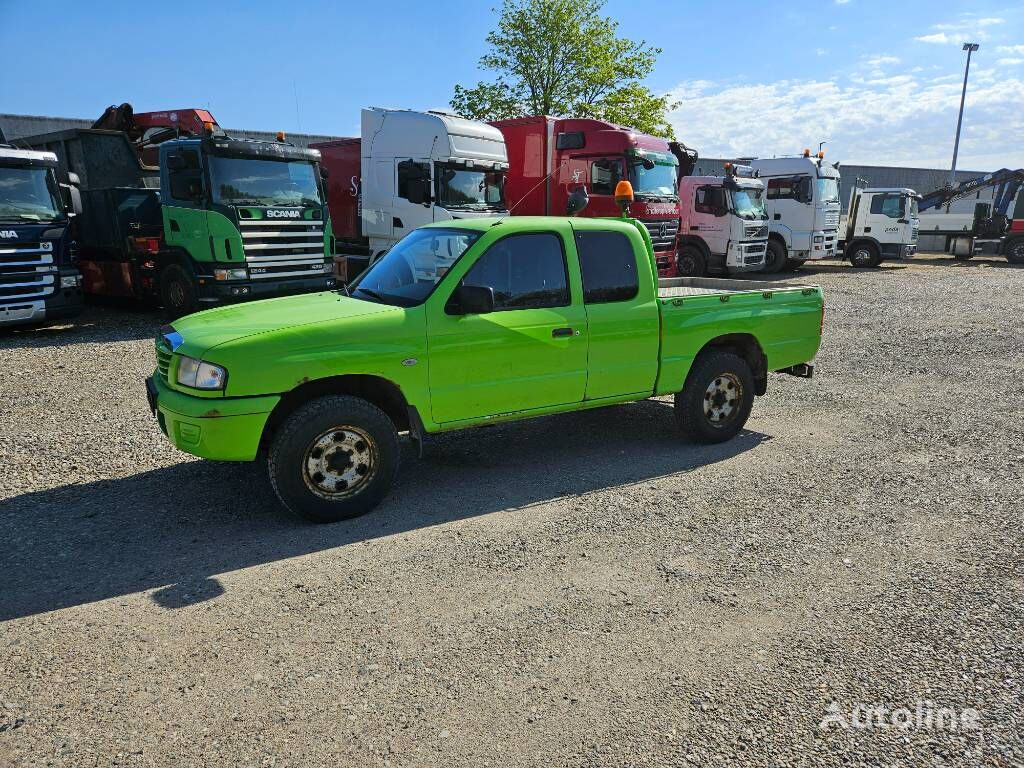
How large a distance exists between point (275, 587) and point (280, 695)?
3.20 feet

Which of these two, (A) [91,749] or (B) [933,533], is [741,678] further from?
(A) [91,749]

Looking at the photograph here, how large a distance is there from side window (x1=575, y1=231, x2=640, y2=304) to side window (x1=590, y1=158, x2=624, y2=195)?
1063 centimetres

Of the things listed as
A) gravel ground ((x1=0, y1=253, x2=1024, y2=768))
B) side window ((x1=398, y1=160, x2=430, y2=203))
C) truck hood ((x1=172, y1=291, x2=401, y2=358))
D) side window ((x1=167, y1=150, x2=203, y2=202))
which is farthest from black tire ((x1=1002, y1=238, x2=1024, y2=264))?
truck hood ((x1=172, y1=291, x2=401, y2=358))

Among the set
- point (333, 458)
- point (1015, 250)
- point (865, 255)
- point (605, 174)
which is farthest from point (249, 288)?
point (1015, 250)

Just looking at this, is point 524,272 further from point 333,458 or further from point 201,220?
point 201,220

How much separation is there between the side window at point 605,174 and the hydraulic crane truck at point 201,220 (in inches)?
247

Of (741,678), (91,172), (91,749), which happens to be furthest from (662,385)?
(91,172)

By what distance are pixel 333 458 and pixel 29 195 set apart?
30.6 feet

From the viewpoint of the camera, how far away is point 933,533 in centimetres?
474

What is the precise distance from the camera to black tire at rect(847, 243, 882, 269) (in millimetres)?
25656

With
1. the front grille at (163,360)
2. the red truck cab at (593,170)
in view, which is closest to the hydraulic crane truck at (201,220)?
the red truck cab at (593,170)

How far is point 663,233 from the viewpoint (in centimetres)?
1666

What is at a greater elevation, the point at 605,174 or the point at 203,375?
the point at 605,174
